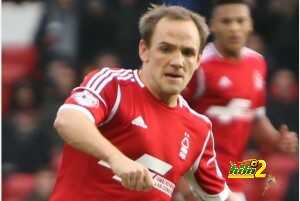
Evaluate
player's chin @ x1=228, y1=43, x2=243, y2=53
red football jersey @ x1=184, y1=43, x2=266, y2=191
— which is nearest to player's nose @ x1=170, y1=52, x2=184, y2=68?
red football jersey @ x1=184, y1=43, x2=266, y2=191

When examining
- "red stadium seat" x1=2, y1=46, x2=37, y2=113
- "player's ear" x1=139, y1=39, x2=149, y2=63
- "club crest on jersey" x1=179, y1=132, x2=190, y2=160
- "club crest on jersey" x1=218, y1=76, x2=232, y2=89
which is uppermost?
"player's ear" x1=139, y1=39, x2=149, y2=63

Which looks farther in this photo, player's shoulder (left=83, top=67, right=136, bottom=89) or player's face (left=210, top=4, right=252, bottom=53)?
player's face (left=210, top=4, right=252, bottom=53)

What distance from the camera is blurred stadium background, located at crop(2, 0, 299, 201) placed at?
26.4 feet

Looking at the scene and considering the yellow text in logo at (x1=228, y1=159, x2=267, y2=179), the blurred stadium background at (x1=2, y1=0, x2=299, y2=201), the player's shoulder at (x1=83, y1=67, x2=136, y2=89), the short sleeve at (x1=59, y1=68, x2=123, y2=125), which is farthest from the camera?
the blurred stadium background at (x1=2, y1=0, x2=299, y2=201)

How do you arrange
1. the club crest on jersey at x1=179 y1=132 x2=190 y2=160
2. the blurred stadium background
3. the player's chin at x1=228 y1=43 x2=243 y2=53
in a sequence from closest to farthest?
the club crest on jersey at x1=179 y1=132 x2=190 y2=160 → the player's chin at x1=228 y1=43 x2=243 y2=53 → the blurred stadium background

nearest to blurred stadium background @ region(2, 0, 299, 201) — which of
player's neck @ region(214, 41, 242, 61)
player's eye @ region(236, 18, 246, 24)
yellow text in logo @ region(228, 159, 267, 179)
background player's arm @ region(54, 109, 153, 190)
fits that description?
player's neck @ region(214, 41, 242, 61)

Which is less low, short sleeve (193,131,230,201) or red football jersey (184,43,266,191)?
short sleeve (193,131,230,201)

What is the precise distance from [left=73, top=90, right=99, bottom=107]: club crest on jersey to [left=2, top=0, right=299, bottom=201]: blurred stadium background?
311 cm

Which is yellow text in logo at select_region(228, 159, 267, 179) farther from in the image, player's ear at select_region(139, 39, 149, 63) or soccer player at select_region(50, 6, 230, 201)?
player's ear at select_region(139, 39, 149, 63)

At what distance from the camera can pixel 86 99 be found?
13.8 ft

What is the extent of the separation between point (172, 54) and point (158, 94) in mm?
216

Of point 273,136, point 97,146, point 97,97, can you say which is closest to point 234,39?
point 273,136

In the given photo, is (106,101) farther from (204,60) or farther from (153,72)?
(204,60)

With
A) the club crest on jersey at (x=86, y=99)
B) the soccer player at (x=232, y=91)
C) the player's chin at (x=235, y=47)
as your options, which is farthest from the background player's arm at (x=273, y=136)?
the club crest on jersey at (x=86, y=99)
